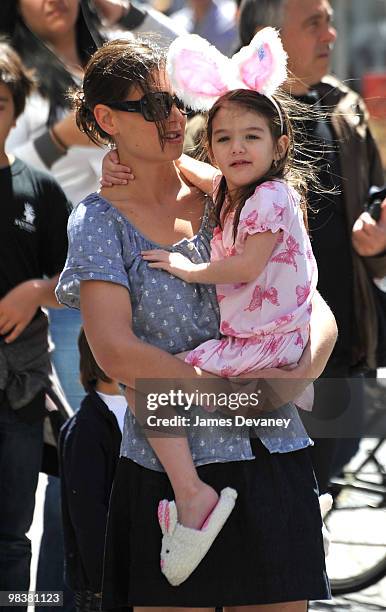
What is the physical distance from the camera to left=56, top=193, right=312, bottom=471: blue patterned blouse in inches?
104

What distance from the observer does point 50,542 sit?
4.04 m

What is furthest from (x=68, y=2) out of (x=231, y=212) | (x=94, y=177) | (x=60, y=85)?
(x=231, y=212)

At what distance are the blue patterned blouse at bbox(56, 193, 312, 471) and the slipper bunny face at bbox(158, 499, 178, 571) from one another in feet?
0.34

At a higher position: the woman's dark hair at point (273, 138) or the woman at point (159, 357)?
the woman's dark hair at point (273, 138)

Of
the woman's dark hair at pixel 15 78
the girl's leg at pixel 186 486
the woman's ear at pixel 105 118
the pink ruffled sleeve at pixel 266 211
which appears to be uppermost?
the woman's dark hair at pixel 15 78

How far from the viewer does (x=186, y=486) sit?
2570mm

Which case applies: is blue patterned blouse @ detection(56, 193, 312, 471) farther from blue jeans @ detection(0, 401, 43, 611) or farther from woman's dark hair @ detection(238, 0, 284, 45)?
woman's dark hair @ detection(238, 0, 284, 45)

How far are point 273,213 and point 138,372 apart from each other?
0.44 metres

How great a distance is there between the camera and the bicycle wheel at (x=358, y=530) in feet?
15.3

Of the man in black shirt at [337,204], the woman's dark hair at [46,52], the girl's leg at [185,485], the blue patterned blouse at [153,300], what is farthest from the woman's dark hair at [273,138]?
the woman's dark hair at [46,52]

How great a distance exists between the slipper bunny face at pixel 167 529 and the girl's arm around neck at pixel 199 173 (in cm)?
73

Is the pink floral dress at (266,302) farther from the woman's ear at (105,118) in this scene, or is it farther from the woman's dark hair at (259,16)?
the woman's dark hair at (259,16)


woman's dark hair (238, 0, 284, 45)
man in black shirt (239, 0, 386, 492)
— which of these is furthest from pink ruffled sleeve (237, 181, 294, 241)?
woman's dark hair (238, 0, 284, 45)

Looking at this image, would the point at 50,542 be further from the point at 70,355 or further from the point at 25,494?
the point at 70,355
